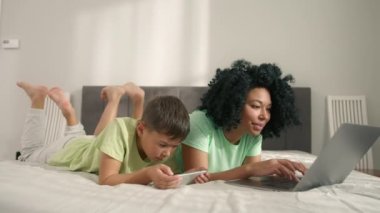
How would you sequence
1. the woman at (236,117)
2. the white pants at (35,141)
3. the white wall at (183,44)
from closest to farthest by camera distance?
the woman at (236,117) → the white pants at (35,141) → the white wall at (183,44)

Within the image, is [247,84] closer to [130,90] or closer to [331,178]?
[331,178]

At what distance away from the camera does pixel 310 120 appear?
2.61 meters

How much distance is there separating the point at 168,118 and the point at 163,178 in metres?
0.20

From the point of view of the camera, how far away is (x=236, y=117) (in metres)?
1.26

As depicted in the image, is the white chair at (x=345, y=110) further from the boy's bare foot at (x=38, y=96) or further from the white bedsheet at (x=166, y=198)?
the boy's bare foot at (x=38, y=96)

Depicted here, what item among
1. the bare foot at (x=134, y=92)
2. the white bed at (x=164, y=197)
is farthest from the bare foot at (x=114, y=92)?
the white bed at (x=164, y=197)

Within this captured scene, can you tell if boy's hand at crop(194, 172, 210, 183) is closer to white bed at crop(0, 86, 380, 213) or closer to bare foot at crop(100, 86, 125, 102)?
white bed at crop(0, 86, 380, 213)

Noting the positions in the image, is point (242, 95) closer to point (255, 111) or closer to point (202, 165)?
point (255, 111)

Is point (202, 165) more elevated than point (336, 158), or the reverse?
point (336, 158)

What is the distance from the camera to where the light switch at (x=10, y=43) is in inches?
117

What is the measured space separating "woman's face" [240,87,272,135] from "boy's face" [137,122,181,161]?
0.32m

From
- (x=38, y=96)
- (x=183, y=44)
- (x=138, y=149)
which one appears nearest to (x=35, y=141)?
(x=38, y=96)

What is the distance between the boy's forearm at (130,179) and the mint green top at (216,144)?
29 centimetres

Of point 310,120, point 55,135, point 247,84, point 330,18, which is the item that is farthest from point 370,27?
point 55,135
